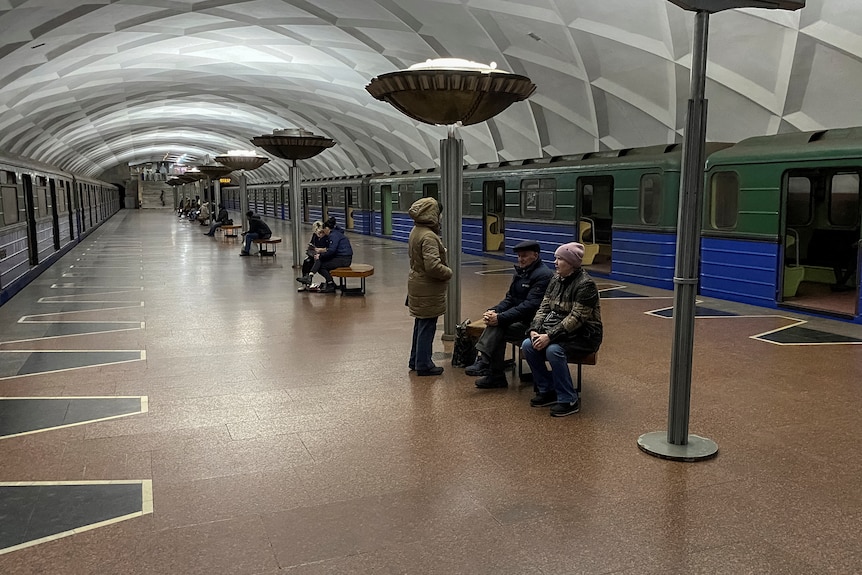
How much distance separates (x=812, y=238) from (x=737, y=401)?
7.43 meters

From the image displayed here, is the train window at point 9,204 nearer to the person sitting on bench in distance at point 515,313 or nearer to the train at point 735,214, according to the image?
the train at point 735,214

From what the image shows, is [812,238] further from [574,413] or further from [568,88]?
[574,413]

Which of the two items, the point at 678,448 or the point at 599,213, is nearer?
the point at 678,448

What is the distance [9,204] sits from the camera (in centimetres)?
1244

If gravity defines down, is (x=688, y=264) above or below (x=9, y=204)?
below

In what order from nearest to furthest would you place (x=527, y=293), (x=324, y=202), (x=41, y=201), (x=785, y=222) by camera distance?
(x=527, y=293) < (x=785, y=222) < (x=41, y=201) < (x=324, y=202)

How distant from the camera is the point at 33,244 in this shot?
47.7ft

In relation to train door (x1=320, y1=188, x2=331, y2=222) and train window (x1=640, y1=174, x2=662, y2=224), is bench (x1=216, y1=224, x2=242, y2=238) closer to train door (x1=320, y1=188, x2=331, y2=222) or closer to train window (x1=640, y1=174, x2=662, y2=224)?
train door (x1=320, y1=188, x2=331, y2=222)

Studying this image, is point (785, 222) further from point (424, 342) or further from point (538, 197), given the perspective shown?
point (538, 197)

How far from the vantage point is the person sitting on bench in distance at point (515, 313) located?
219 inches

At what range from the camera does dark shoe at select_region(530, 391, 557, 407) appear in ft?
17.2

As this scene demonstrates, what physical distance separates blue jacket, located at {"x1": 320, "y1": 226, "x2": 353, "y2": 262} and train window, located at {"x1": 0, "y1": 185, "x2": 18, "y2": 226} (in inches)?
228

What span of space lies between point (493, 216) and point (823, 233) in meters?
9.62

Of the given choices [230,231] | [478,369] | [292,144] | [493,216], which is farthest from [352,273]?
[230,231]
